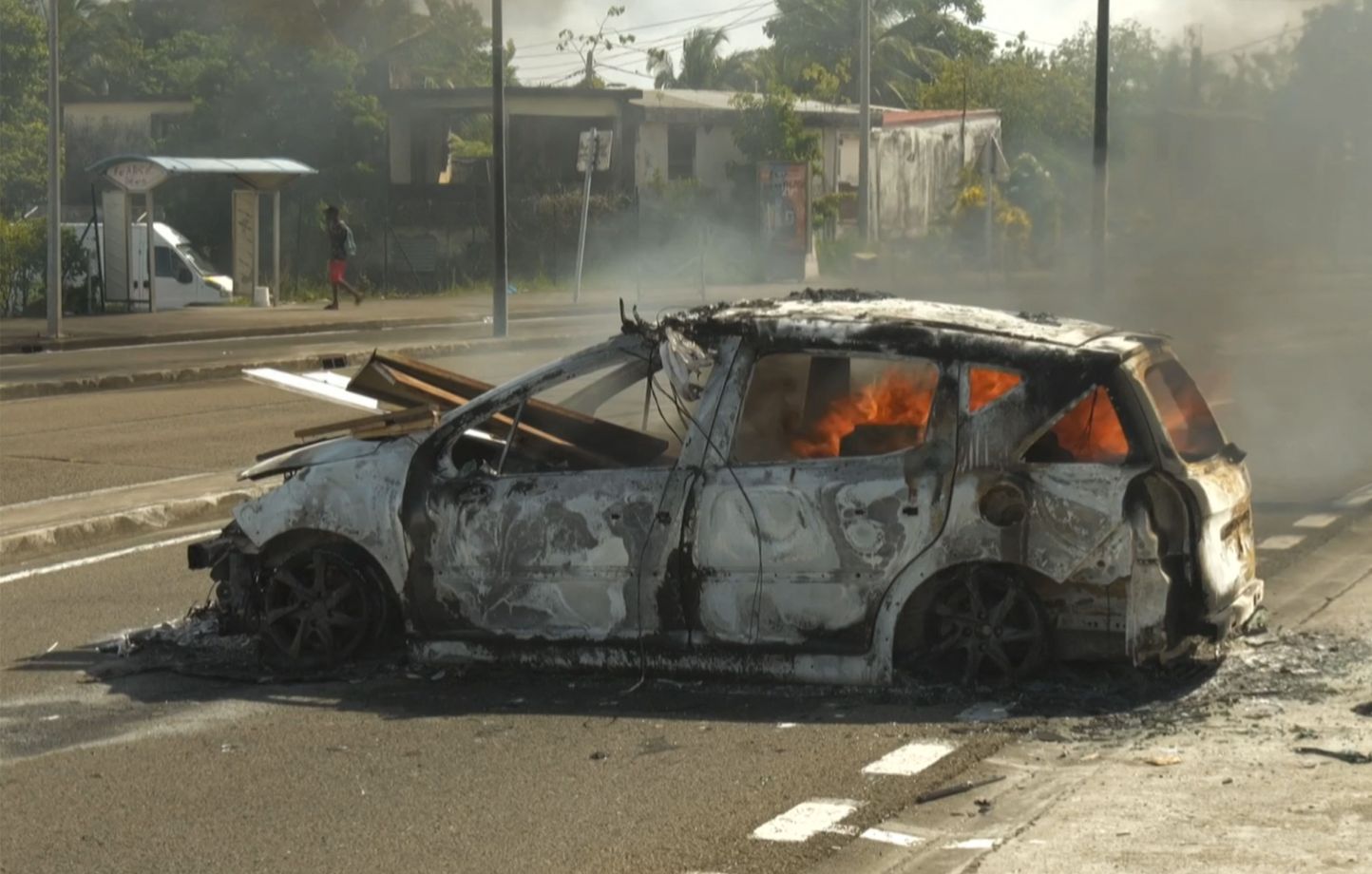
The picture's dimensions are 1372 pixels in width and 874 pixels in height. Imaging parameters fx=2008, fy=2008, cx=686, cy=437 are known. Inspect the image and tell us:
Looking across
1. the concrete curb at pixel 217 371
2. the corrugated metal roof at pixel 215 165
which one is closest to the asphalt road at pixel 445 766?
the concrete curb at pixel 217 371

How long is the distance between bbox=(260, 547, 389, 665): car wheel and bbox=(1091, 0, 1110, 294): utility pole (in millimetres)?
21880

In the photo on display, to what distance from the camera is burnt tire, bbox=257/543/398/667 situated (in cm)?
805

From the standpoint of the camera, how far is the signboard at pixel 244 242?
3603 cm

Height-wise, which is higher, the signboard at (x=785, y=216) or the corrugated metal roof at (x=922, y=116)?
the corrugated metal roof at (x=922, y=116)

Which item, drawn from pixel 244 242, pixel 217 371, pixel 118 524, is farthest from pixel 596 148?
pixel 118 524

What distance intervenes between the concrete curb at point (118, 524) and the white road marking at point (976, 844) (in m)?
6.79

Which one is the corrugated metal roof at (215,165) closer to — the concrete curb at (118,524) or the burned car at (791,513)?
the concrete curb at (118,524)

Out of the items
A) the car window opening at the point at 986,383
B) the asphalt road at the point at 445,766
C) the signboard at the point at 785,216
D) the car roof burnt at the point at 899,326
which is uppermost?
the signboard at the point at 785,216

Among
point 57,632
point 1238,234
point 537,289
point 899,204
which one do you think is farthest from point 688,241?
point 57,632

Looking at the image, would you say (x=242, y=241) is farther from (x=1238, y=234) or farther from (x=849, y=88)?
(x=849, y=88)

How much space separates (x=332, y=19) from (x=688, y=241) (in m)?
16.4

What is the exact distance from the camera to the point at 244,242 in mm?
36781

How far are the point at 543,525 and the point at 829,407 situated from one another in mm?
1221

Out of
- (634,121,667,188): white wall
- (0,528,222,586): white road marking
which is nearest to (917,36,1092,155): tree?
(634,121,667,188): white wall
